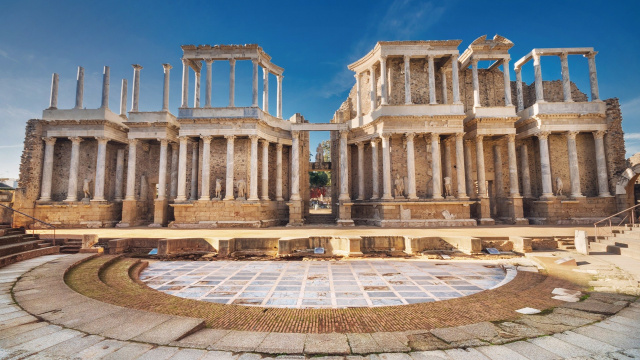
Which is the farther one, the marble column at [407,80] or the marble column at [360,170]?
the marble column at [360,170]

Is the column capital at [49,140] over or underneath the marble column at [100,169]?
over

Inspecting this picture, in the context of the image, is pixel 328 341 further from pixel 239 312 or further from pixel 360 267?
pixel 360 267

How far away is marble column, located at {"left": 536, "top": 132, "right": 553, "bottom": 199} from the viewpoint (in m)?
19.6

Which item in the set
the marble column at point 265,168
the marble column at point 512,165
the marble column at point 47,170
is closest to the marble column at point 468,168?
the marble column at point 512,165

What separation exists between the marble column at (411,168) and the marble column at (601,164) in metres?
13.0

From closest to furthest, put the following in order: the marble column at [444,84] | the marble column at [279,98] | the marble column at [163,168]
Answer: the marble column at [163,168] < the marble column at [444,84] < the marble column at [279,98]

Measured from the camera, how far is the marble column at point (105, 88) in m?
20.8

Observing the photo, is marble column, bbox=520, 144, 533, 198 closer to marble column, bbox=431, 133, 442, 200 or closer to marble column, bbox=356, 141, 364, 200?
marble column, bbox=431, 133, 442, 200

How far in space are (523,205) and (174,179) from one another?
27.2 m

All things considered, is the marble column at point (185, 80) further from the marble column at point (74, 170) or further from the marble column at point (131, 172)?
the marble column at point (74, 170)

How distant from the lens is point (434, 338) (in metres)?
3.35

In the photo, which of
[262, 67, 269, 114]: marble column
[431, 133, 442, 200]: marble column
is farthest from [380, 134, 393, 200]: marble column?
[262, 67, 269, 114]: marble column

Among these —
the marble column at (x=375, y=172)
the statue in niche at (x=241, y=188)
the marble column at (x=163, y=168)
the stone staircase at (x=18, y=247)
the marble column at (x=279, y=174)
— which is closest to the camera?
the stone staircase at (x=18, y=247)

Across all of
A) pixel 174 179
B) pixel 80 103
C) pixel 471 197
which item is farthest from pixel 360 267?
pixel 80 103
